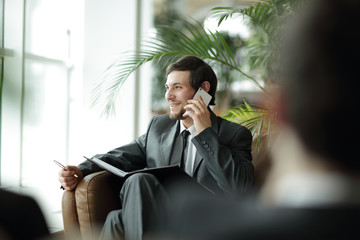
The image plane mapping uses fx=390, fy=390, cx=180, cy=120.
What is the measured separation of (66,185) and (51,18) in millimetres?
1697

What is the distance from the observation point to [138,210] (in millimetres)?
1597

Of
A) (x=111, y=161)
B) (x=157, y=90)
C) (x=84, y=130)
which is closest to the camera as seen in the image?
(x=111, y=161)

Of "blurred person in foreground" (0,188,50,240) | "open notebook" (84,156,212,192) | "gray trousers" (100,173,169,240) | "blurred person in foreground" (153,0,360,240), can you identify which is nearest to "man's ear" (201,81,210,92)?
"open notebook" (84,156,212,192)

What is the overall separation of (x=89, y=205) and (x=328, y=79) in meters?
1.59

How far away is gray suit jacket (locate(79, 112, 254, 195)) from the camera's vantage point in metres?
1.92

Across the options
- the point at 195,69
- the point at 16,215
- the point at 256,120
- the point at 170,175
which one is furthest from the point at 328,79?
the point at 256,120

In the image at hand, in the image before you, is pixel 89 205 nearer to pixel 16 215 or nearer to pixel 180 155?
pixel 180 155

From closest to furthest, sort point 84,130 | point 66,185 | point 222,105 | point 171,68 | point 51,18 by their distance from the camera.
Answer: point 66,185 < point 171,68 < point 51,18 < point 84,130 < point 222,105

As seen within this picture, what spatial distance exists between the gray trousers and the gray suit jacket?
37 cm

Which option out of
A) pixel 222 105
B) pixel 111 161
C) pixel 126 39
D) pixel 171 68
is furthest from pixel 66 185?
pixel 222 105

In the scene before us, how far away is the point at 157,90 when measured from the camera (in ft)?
19.2

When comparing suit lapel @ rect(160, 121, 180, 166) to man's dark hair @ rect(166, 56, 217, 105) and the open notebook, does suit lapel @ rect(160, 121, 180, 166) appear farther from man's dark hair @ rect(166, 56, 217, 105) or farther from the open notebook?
the open notebook

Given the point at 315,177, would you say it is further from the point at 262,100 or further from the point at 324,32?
the point at 262,100

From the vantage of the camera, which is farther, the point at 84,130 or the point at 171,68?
the point at 84,130
